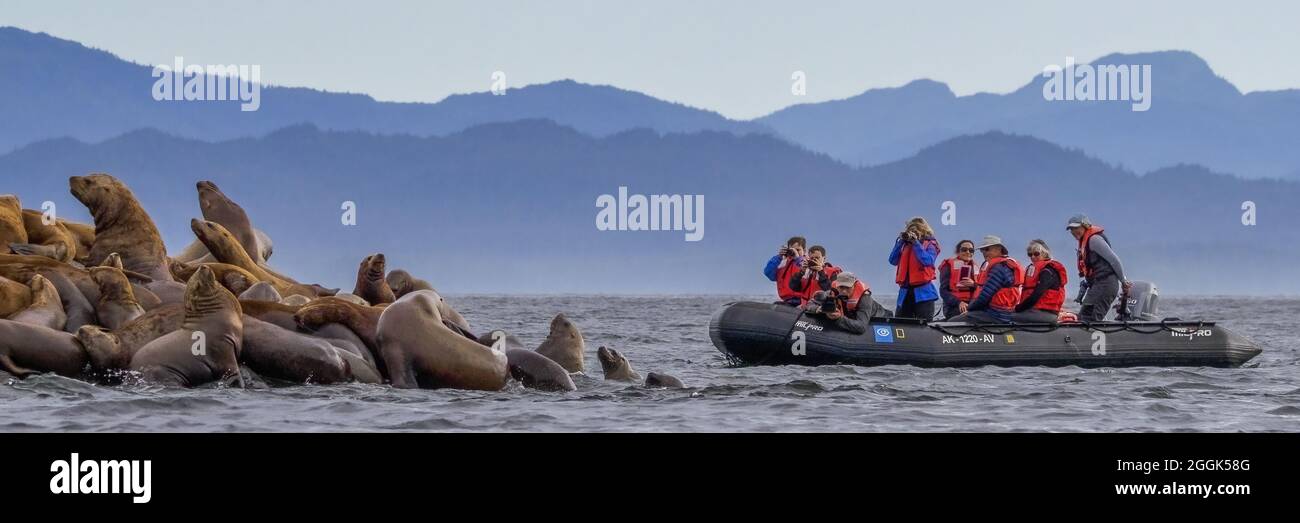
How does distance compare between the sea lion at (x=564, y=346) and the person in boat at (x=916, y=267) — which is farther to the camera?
the person in boat at (x=916, y=267)

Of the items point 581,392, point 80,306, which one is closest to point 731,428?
point 581,392

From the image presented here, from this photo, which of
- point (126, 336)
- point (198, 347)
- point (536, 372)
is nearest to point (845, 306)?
point (536, 372)

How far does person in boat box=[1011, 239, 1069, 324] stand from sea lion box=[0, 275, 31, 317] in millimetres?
11758

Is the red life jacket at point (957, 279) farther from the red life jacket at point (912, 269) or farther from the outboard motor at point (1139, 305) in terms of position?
the outboard motor at point (1139, 305)

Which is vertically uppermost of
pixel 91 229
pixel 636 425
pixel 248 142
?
pixel 248 142

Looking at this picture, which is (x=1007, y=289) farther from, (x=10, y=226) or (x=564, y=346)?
(x=10, y=226)

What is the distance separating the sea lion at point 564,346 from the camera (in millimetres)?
16875

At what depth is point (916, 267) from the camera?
20.5 metres

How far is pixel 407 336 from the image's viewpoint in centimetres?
1422

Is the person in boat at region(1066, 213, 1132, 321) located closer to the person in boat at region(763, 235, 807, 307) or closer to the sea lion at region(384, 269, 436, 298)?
the person in boat at region(763, 235, 807, 307)

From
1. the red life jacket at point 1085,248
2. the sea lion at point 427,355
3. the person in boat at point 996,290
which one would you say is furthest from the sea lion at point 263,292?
the red life jacket at point 1085,248

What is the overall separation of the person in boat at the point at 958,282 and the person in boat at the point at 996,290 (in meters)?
0.55

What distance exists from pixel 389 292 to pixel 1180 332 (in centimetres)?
1013
